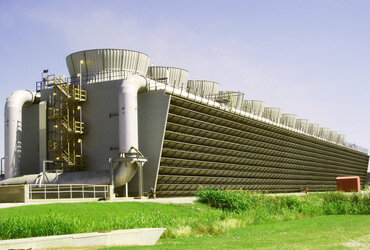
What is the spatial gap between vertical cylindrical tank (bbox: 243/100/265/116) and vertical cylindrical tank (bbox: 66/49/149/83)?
34449mm

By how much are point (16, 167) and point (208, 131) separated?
21.0 metres

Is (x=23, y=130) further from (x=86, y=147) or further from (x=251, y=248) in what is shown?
(x=251, y=248)

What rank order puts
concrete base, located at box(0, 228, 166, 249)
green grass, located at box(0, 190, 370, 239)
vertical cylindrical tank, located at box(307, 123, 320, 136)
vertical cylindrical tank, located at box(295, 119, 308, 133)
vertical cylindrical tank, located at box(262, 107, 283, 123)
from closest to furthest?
concrete base, located at box(0, 228, 166, 249)
green grass, located at box(0, 190, 370, 239)
vertical cylindrical tank, located at box(262, 107, 283, 123)
vertical cylindrical tank, located at box(295, 119, 308, 133)
vertical cylindrical tank, located at box(307, 123, 320, 136)

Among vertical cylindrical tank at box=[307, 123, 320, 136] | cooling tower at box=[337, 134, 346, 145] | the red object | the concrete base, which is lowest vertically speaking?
the red object

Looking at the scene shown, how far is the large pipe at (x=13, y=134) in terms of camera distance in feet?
158

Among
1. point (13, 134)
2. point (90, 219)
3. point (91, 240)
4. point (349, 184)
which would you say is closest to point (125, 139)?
point (13, 134)

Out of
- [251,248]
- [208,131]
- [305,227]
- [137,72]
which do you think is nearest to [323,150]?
[208,131]

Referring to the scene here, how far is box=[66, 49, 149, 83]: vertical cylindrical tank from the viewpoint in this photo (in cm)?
4889

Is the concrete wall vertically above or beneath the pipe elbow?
beneath

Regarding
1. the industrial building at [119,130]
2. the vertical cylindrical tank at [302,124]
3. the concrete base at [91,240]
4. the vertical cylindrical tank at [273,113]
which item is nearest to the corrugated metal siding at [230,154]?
the industrial building at [119,130]

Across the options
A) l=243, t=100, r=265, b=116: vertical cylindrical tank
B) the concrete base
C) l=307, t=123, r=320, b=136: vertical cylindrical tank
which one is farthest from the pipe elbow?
l=307, t=123, r=320, b=136: vertical cylindrical tank

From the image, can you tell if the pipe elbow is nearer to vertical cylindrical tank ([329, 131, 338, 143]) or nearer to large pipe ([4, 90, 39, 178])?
large pipe ([4, 90, 39, 178])

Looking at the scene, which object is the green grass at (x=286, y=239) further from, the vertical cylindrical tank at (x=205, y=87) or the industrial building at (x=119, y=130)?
the vertical cylindrical tank at (x=205, y=87)

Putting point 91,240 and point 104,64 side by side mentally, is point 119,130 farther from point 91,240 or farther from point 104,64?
point 91,240
